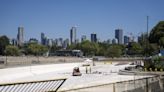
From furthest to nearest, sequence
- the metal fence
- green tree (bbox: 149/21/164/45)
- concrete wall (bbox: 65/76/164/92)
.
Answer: green tree (bbox: 149/21/164/45) < concrete wall (bbox: 65/76/164/92) < the metal fence

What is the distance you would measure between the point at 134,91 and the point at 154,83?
6.71ft

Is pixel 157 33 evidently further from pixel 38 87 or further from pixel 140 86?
pixel 38 87

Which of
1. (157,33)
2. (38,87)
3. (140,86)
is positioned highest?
(157,33)

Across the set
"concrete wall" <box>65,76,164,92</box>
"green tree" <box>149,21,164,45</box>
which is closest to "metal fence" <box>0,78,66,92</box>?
"concrete wall" <box>65,76,164,92</box>

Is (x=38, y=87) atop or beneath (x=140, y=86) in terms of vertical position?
atop

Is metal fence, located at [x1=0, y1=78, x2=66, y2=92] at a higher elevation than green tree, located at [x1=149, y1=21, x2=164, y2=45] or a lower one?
lower

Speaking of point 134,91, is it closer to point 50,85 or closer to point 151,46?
point 50,85

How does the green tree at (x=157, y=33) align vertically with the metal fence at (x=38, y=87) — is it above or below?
above

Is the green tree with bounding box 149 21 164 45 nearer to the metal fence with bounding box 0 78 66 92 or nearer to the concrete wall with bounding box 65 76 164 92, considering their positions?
the concrete wall with bounding box 65 76 164 92

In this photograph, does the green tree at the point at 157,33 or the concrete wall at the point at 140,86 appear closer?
the concrete wall at the point at 140,86

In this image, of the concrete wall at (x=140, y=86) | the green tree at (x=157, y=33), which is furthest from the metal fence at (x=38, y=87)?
the green tree at (x=157, y=33)

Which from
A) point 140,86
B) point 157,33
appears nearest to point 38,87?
point 140,86

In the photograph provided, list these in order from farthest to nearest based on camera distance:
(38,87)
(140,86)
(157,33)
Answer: (157,33) < (140,86) < (38,87)

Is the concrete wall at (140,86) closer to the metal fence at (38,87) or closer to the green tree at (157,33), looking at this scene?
the metal fence at (38,87)
